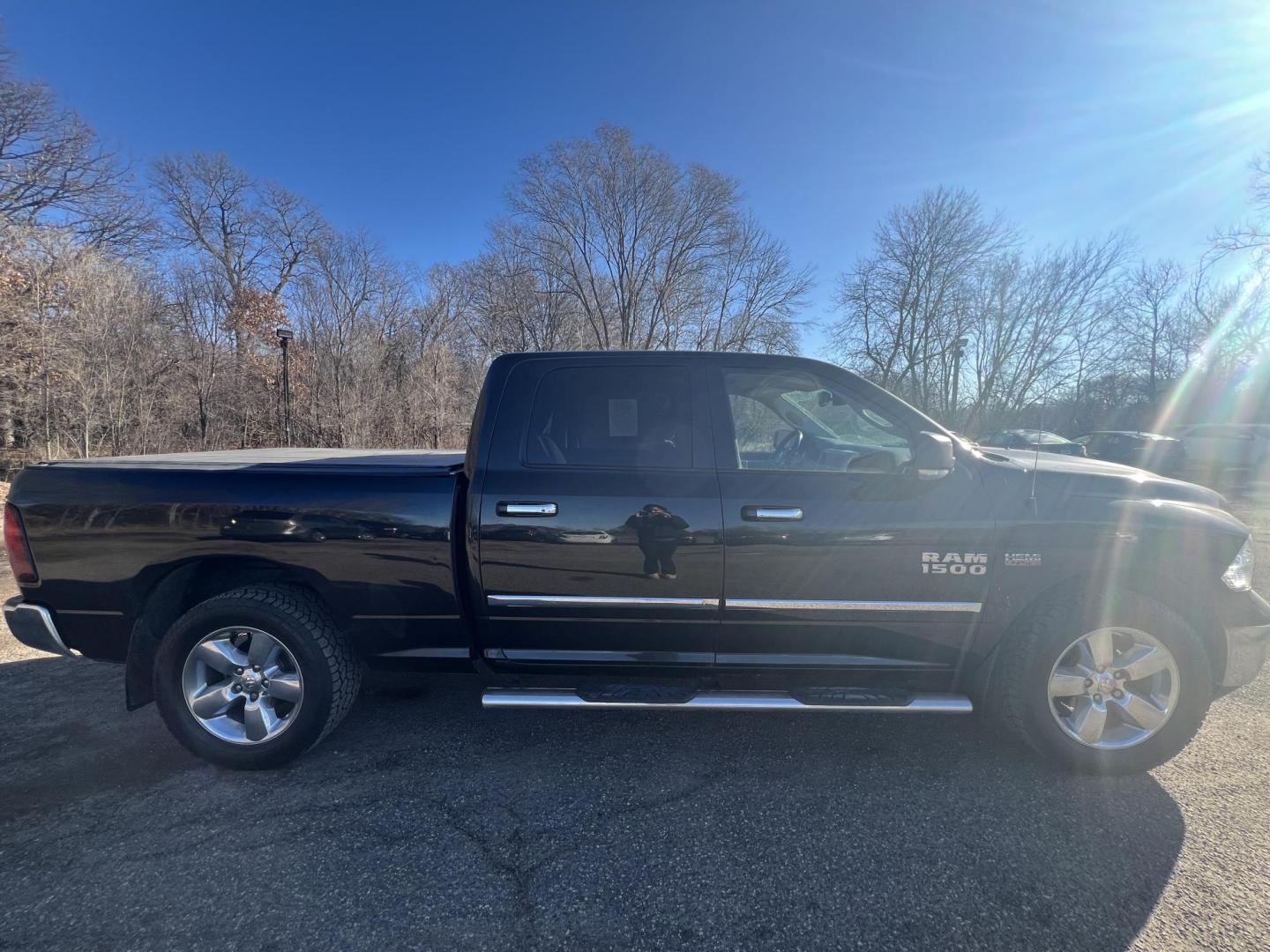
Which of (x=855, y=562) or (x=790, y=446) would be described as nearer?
(x=855, y=562)

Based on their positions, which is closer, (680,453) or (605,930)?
(605,930)

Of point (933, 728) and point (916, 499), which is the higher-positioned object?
point (916, 499)

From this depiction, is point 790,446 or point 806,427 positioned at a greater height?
point 806,427

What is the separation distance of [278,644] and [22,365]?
15145mm

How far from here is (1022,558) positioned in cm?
270

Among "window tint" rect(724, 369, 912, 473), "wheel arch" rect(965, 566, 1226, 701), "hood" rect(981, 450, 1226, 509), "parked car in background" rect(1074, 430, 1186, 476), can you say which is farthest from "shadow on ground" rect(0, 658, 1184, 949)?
"parked car in background" rect(1074, 430, 1186, 476)

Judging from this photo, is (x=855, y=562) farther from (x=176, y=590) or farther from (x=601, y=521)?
(x=176, y=590)

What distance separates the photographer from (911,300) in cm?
3472

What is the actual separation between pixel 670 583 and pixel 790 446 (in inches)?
46.0

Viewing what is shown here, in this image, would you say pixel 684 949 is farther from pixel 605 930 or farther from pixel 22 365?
pixel 22 365

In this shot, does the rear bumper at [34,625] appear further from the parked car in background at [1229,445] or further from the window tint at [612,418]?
the parked car in background at [1229,445]

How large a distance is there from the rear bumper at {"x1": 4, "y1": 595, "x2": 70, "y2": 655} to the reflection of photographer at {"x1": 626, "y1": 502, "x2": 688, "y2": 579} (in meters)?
2.86

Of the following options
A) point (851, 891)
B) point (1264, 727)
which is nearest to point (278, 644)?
point (851, 891)

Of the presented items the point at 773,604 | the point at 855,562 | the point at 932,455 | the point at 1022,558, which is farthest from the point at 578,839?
the point at 1022,558
